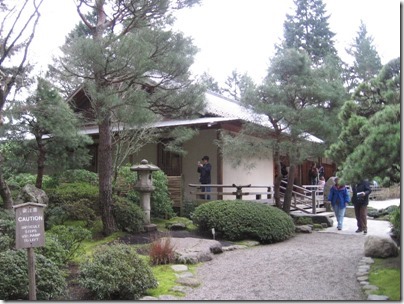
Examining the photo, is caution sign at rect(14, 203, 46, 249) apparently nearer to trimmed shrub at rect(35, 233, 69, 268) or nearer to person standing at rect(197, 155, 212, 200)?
trimmed shrub at rect(35, 233, 69, 268)

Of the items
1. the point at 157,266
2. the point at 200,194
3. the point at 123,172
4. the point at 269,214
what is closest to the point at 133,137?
the point at 123,172

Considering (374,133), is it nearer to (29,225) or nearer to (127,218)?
(29,225)

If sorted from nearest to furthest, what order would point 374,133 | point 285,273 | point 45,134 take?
point 374,133
point 285,273
point 45,134

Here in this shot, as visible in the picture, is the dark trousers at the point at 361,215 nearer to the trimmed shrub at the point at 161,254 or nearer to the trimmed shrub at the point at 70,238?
the trimmed shrub at the point at 161,254

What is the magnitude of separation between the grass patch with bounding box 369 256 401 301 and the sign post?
4.06 meters

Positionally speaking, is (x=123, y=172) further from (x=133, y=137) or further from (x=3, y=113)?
(x=3, y=113)

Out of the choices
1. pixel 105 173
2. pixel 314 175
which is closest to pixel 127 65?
pixel 105 173

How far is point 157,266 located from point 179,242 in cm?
156

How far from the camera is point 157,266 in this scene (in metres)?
6.87

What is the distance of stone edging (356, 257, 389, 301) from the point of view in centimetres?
494

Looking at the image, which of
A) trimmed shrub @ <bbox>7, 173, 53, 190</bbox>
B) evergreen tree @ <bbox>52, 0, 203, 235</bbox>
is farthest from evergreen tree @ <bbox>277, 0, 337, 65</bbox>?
trimmed shrub @ <bbox>7, 173, 53, 190</bbox>

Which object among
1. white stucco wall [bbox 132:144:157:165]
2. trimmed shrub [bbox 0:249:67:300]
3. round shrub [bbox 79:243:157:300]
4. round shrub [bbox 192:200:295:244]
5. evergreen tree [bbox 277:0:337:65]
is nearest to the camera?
trimmed shrub [bbox 0:249:67:300]

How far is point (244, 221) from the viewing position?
9.65m

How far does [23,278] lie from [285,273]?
12.5 ft
